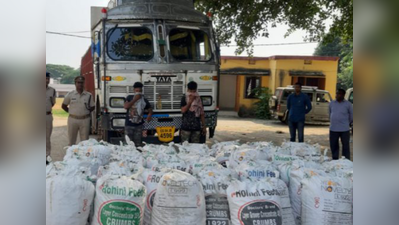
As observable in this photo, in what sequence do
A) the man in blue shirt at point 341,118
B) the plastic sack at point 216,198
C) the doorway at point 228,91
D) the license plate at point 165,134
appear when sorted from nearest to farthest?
the plastic sack at point 216,198, the man in blue shirt at point 341,118, the license plate at point 165,134, the doorway at point 228,91

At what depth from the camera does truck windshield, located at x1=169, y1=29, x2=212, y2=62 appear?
25.3ft

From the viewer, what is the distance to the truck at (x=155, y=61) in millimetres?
7156

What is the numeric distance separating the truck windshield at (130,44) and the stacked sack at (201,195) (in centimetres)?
428

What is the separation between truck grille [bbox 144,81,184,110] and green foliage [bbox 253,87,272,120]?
14014 millimetres

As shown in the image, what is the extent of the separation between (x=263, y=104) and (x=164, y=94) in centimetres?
1453

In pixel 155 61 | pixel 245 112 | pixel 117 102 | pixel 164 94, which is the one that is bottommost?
pixel 245 112

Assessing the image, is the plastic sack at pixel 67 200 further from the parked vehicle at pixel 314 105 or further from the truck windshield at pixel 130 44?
the parked vehicle at pixel 314 105

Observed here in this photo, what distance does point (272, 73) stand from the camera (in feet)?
76.0

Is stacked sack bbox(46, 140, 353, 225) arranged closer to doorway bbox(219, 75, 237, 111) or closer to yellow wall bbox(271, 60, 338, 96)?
yellow wall bbox(271, 60, 338, 96)

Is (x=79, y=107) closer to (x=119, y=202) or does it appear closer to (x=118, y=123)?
(x=118, y=123)

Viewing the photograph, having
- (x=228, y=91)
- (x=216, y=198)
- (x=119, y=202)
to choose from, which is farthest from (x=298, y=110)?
(x=228, y=91)

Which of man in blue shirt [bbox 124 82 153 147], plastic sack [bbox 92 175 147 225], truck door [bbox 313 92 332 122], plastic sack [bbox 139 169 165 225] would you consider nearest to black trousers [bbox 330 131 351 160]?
man in blue shirt [bbox 124 82 153 147]

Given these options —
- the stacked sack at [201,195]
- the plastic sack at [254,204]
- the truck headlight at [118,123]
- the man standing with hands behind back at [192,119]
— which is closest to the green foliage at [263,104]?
the man standing with hands behind back at [192,119]
